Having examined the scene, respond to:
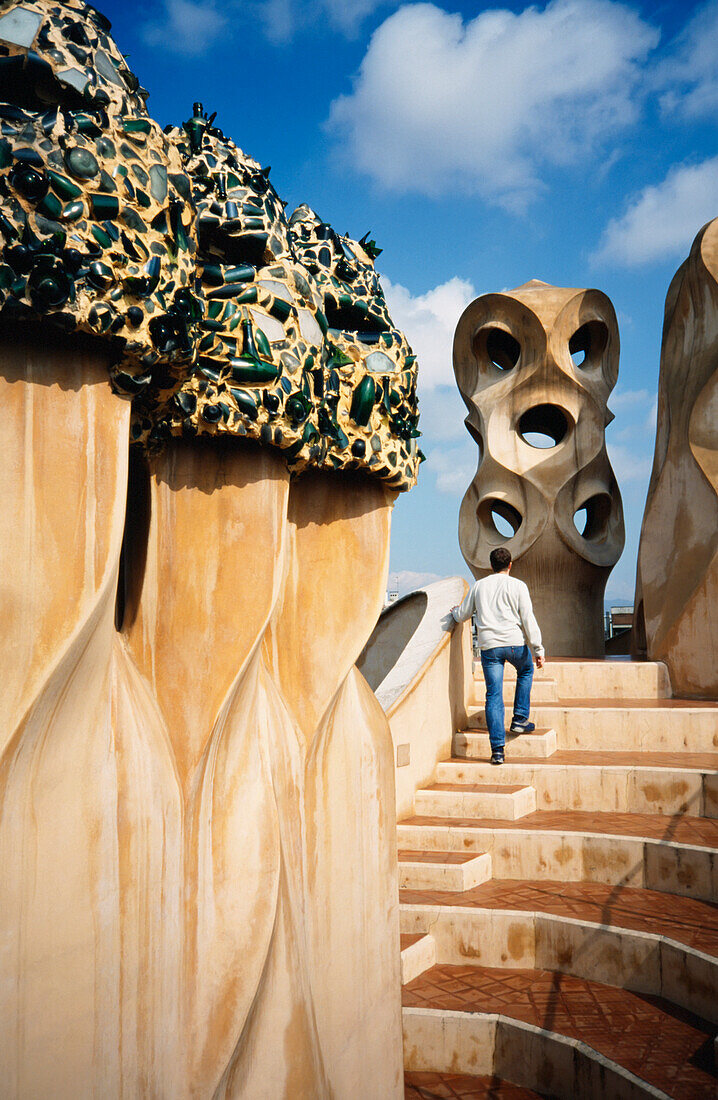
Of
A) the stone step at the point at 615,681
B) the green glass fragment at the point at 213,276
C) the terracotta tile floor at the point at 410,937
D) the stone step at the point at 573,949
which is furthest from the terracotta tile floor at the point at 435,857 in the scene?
the green glass fragment at the point at 213,276

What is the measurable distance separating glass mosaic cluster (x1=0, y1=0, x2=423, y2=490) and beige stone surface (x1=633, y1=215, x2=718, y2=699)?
6.32 metres

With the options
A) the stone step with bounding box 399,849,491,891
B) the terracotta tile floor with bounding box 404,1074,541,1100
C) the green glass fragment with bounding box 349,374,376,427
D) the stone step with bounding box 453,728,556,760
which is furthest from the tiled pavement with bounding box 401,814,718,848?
the green glass fragment with bounding box 349,374,376,427

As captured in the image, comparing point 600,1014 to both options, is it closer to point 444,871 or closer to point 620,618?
point 444,871

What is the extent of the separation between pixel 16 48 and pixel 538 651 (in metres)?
5.37

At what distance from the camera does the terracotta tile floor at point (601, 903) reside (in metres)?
4.35

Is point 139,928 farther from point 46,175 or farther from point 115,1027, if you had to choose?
point 46,175

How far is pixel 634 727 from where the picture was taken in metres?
6.87

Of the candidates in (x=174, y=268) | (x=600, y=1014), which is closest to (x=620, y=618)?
(x=600, y=1014)

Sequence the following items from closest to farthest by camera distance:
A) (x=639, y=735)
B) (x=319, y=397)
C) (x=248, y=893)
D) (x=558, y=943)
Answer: (x=248, y=893), (x=319, y=397), (x=558, y=943), (x=639, y=735)

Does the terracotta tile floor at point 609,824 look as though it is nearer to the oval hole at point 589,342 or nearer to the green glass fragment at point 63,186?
the green glass fragment at point 63,186

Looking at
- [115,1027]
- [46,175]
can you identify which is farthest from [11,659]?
[46,175]

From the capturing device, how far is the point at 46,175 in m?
1.80

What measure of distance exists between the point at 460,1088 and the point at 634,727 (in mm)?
3699

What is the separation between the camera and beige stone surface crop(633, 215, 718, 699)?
27.1ft
